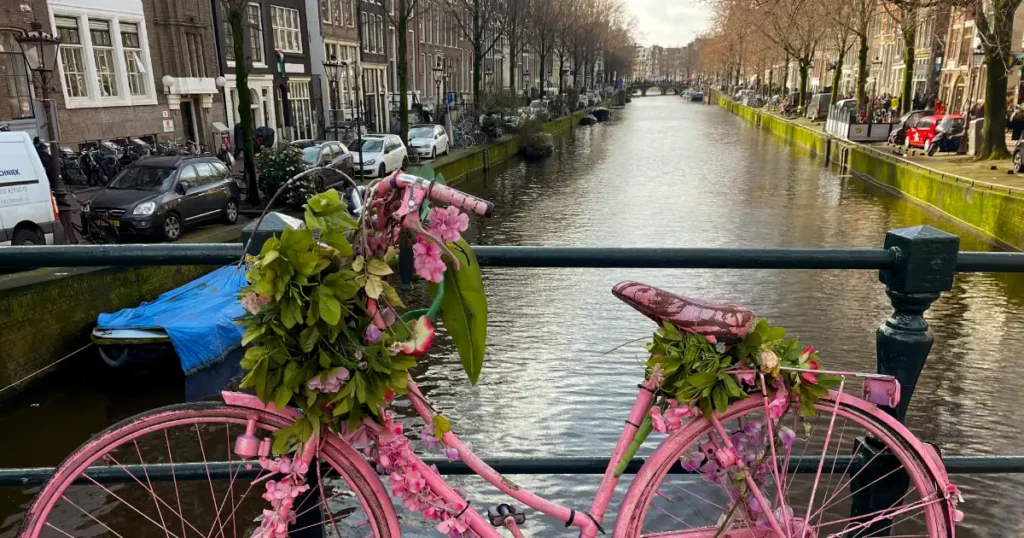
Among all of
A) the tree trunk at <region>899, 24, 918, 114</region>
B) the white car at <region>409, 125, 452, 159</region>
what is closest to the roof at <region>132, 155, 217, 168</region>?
the white car at <region>409, 125, 452, 159</region>

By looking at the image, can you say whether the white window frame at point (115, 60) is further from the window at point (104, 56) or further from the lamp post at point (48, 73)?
the lamp post at point (48, 73)

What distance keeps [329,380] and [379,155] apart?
1803 cm

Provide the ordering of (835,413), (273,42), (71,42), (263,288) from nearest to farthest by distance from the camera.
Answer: (263,288) < (835,413) < (71,42) < (273,42)

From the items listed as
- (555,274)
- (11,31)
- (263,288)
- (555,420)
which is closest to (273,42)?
(11,31)

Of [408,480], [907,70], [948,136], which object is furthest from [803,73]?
[408,480]

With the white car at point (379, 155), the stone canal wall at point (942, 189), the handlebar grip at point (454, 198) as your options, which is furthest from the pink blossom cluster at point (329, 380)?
the white car at point (379, 155)

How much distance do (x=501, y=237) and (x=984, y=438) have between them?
1047 centimetres

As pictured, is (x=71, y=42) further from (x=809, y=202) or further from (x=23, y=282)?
(x=809, y=202)

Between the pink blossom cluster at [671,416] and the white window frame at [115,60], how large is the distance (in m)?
19.6

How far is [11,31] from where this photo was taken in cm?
1586

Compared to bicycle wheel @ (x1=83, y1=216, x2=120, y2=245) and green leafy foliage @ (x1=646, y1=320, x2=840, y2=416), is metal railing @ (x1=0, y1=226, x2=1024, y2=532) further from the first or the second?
bicycle wheel @ (x1=83, y1=216, x2=120, y2=245)

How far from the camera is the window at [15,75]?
15.8 meters

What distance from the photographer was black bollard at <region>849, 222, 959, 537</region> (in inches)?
68.2

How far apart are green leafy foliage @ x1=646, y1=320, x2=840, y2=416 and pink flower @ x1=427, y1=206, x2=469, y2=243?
0.56 m
